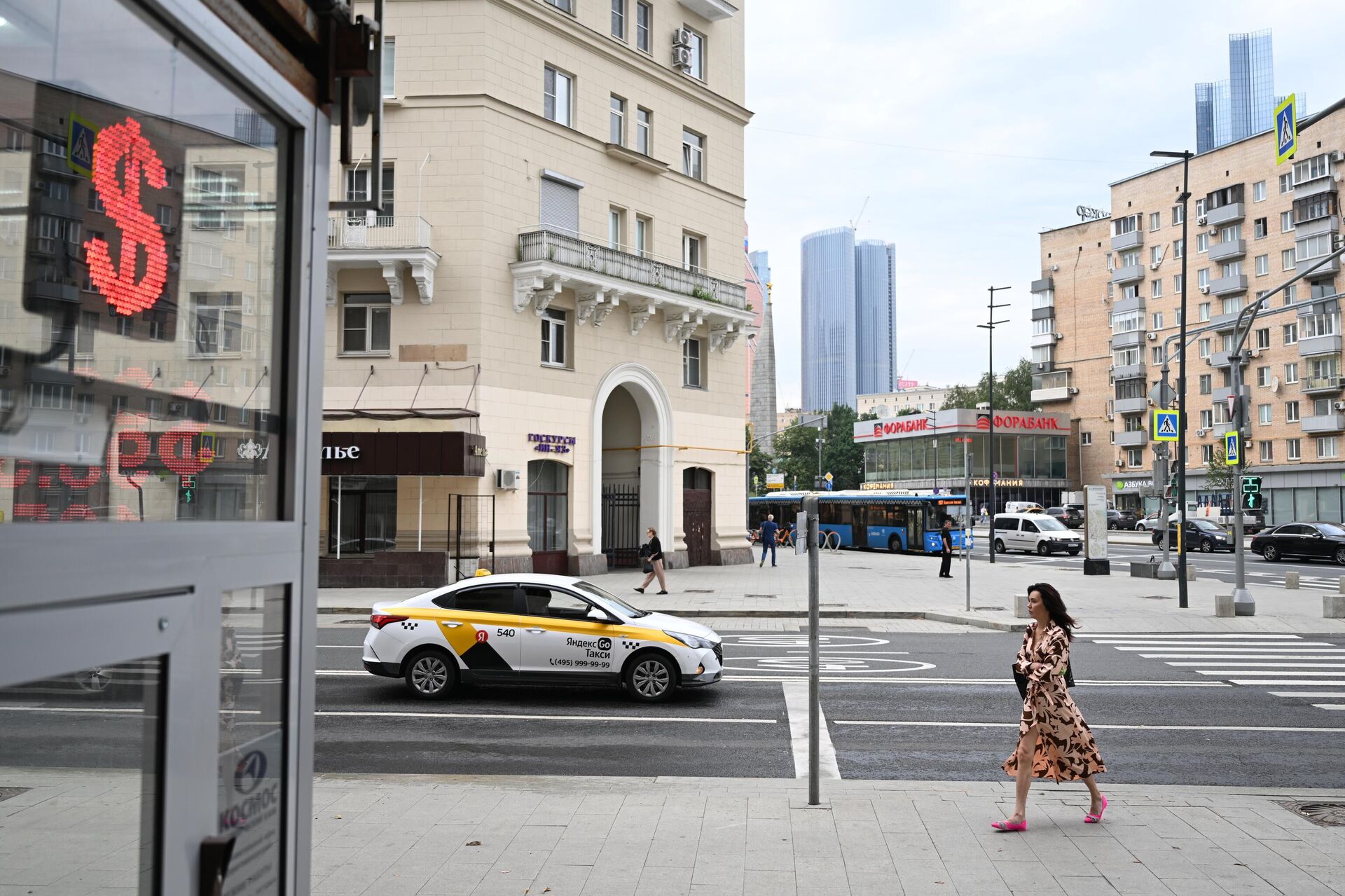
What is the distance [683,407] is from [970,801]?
26.9 metres

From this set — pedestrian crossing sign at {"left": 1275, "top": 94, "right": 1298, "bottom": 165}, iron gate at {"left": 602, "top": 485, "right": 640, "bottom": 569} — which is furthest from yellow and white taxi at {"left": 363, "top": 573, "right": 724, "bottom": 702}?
pedestrian crossing sign at {"left": 1275, "top": 94, "right": 1298, "bottom": 165}

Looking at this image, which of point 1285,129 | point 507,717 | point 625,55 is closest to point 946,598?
point 507,717

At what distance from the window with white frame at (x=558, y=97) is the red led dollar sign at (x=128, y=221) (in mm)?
29164

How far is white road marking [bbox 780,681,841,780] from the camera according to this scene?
948 centimetres

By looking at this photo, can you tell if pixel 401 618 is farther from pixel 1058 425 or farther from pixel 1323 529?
pixel 1058 425

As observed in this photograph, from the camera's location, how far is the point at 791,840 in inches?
279

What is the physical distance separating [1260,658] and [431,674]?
12.8 metres

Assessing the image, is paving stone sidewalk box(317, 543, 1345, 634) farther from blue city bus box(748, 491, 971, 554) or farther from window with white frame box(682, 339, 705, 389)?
blue city bus box(748, 491, 971, 554)

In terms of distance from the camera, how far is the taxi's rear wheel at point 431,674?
12969 millimetres

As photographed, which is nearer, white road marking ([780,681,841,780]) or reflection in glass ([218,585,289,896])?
reflection in glass ([218,585,289,896])

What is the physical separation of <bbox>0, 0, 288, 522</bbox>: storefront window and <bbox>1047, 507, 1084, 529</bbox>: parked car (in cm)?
6973

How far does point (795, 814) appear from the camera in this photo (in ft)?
25.3

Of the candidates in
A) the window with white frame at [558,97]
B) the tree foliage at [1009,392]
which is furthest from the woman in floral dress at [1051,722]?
the tree foliage at [1009,392]

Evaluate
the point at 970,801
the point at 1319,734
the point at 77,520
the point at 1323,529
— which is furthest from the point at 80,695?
the point at 1323,529
